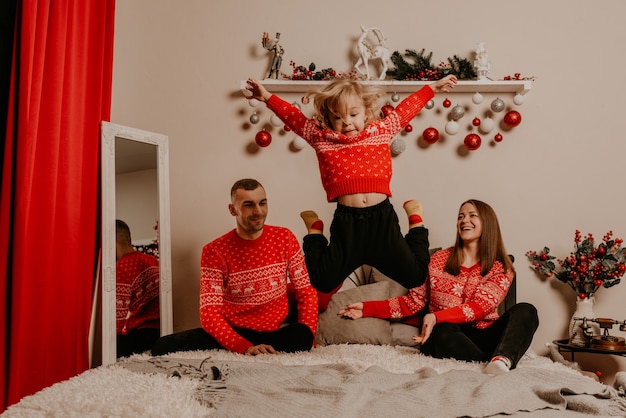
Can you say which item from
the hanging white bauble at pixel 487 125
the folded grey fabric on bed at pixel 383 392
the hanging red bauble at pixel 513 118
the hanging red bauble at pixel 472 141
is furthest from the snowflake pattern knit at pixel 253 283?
the hanging red bauble at pixel 513 118

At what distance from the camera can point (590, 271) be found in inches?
115

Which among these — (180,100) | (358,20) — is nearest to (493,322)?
(358,20)

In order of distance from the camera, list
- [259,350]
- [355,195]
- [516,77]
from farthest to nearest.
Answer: [516,77]
[259,350]
[355,195]

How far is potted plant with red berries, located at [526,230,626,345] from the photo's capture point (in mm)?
2875

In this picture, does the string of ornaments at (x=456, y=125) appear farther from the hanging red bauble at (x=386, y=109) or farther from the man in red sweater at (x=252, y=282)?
the man in red sweater at (x=252, y=282)

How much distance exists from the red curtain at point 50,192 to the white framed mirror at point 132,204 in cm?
6

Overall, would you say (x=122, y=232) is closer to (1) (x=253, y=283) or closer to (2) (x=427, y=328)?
(1) (x=253, y=283)

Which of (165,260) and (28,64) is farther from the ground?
(28,64)

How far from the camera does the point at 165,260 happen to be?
3021 millimetres

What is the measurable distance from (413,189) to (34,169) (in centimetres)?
195

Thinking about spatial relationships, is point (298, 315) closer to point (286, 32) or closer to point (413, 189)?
point (413, 189)

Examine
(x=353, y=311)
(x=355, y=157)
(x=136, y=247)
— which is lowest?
(x=353, y=311)

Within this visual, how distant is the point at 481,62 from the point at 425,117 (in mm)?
423

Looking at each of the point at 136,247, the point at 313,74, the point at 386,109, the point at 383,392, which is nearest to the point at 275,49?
the point at 313,74
